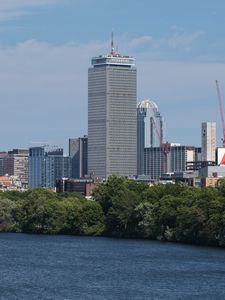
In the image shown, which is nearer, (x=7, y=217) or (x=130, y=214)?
(x=130, y=214)

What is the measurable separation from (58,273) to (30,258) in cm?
1285

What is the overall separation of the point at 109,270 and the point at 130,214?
43.6 meters

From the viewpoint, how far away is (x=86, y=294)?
226 feet

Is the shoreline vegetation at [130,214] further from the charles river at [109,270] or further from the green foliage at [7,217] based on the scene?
the charles river at [109,270]

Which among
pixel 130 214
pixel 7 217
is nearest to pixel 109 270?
pixel 130 214

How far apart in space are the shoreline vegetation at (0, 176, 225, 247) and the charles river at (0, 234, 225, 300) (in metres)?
2.86

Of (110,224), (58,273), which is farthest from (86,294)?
(110,224)

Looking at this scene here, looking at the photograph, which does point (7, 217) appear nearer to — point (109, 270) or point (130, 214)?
point (130, 214)

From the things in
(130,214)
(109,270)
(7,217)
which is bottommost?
(109,270)

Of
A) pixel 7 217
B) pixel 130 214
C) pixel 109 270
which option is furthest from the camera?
pixel 7 217

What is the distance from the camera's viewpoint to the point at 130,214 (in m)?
126

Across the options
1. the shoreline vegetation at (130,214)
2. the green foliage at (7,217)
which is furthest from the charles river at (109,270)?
the green foliage at (7,217)

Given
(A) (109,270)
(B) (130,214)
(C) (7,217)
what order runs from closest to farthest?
(A) (109,270) → (B) (130,214) → (C) (7,217)

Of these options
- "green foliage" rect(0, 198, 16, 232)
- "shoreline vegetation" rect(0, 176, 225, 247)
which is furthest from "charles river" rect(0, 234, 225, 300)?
"green foliage" rect(0, 198, 16, 232)
